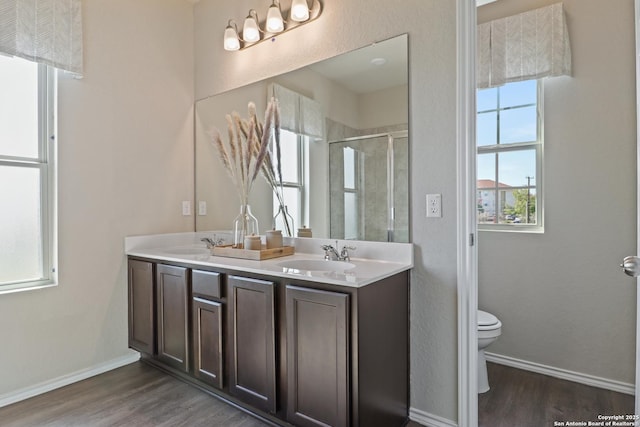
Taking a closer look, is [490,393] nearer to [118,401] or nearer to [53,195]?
[118,401]

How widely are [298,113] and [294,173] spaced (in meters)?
0.40

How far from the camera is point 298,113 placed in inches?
95.4

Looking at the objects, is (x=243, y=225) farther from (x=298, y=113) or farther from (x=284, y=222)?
(x=298, y=113)

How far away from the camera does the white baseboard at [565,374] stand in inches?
87.3

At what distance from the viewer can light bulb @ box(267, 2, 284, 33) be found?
2.39m

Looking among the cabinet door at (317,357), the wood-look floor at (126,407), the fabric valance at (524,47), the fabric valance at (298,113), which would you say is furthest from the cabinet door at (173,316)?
the fabric valance at (524,47)

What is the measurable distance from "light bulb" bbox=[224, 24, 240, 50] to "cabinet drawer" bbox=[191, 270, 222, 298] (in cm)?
166

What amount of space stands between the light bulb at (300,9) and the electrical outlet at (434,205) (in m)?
1.38

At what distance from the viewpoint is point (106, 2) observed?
253 centimetres

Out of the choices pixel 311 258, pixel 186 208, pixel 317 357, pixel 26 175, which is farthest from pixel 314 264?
pixel 26 175

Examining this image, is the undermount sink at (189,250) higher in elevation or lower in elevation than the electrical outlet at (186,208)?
lower

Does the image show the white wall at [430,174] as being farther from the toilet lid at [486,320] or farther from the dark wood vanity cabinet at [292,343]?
the toilet lid at [486,320]

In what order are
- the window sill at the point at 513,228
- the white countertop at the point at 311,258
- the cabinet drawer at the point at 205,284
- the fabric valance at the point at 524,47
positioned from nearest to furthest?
1. the white countertop at the point at 311,258
2. the cabinet drawer at the point at 205,284
3. the fabric valance at the point at 524,47
4. the window sill at the point at 513,228

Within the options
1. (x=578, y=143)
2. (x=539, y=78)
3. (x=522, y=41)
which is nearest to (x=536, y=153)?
(x=578, y=143)
